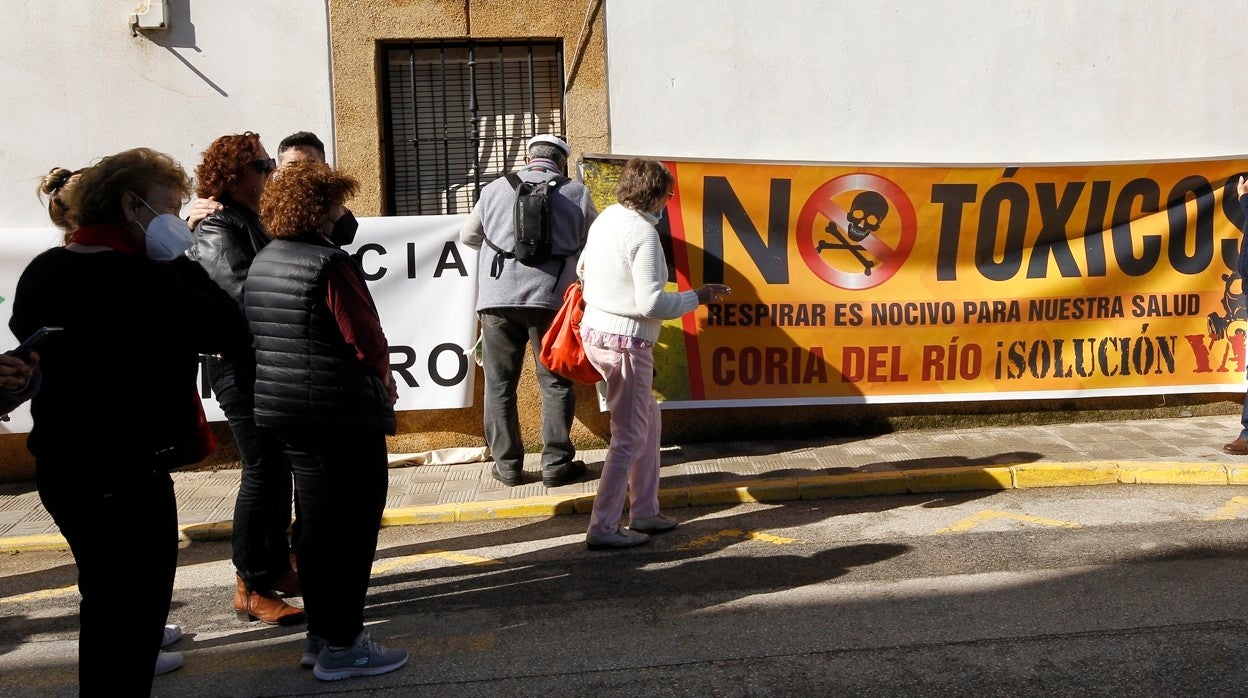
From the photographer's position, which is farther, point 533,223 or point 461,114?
point 461,114

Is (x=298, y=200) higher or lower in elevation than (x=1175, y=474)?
higher

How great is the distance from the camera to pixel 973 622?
4.57 metres

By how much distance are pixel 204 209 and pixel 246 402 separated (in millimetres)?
756

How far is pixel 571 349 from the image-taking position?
6.00 meters

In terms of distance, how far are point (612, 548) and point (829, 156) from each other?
3.53m

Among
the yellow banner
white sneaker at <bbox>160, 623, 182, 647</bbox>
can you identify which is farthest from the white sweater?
the yellow banner

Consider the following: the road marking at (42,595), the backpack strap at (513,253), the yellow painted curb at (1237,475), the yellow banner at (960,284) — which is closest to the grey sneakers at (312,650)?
the road marking at (42,595)

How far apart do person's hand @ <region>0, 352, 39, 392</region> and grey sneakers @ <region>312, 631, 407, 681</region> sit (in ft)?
5.21

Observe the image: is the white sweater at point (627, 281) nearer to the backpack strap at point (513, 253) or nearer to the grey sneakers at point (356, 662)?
the backpack strap at point (513, 253)

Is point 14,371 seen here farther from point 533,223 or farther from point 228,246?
point 533,223

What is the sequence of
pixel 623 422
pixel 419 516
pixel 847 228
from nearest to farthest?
pixel 623 422 < pixel 419 516 < pixel 847 228

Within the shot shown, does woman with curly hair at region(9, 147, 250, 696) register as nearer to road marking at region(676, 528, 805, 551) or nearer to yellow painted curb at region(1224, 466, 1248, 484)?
road marking at region(676, 528, 805, 551)

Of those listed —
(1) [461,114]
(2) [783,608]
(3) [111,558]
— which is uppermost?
(1) [461,114]

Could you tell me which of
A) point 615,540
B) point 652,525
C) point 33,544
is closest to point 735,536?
point 652,525
